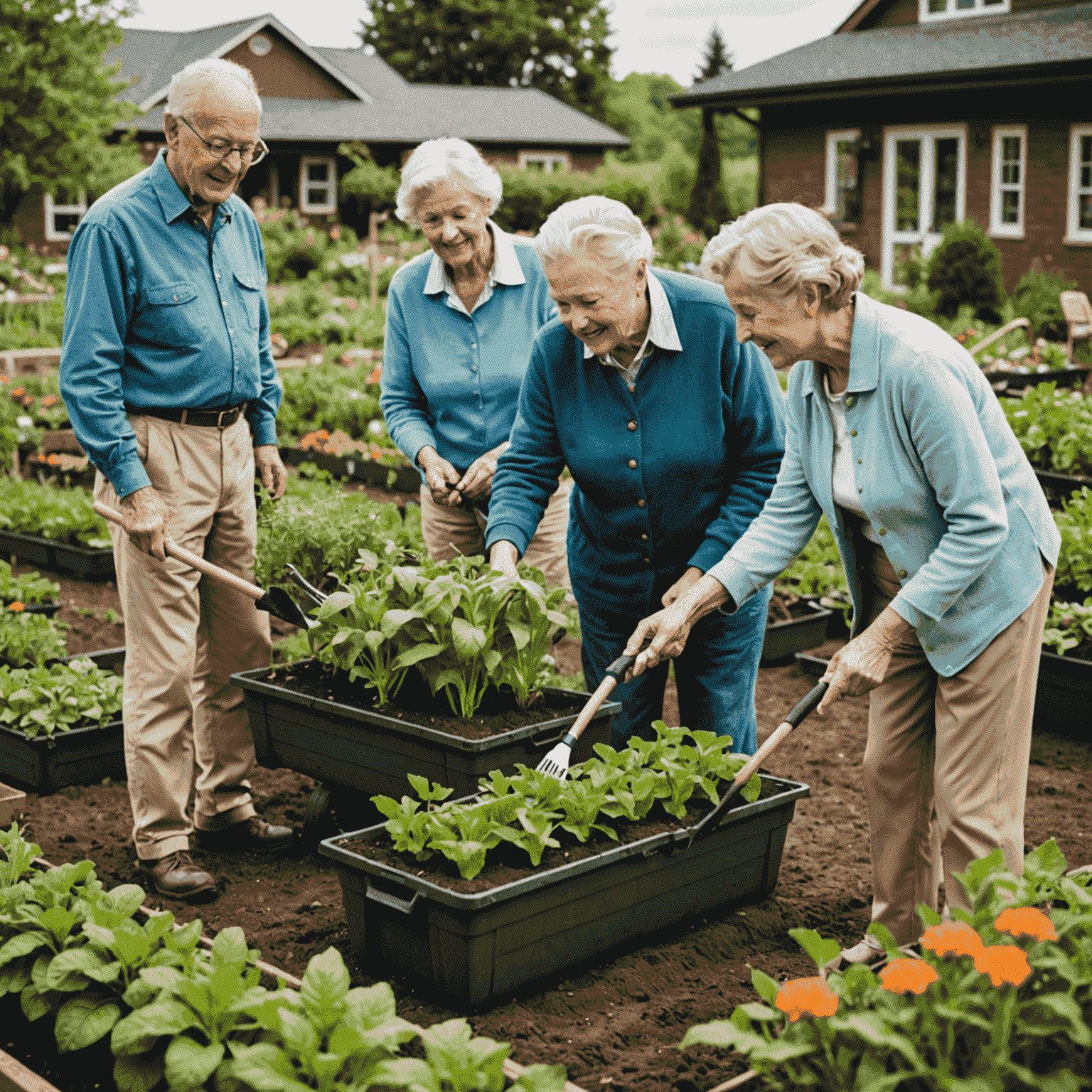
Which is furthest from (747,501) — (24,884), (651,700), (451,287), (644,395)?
(24,884)

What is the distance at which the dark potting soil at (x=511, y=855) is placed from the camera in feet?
9.29

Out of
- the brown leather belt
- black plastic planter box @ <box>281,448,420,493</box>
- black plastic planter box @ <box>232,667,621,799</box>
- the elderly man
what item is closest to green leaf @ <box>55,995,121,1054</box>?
black plastic planter box @ <box>232,667,621,799</box>

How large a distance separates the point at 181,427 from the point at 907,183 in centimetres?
1785

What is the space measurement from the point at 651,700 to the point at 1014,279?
52.1 ft

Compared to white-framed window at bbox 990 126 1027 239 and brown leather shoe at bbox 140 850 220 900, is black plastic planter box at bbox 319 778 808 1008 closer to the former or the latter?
brown leather shoe at bbox 140 850 220 900

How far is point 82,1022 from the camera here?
2.47 metres

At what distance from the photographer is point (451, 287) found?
4098 mm

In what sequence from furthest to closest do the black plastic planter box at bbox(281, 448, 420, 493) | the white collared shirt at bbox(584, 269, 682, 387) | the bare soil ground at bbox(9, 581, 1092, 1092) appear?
the black plastic planter box at bbox(281, 448, 420, 493)
the white collared shirt at bbox(584, 269, 682, 387)
the bare soil ground at bbox(9, 581, 1092, 1092)

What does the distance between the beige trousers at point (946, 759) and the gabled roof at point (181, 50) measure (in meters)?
30.6

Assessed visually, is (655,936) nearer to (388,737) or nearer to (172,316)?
(388,737)

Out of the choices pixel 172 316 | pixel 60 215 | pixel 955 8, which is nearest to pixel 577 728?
pixel 172 316

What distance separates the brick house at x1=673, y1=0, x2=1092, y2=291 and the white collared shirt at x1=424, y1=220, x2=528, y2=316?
1410 centimetres

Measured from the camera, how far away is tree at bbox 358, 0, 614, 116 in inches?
1864

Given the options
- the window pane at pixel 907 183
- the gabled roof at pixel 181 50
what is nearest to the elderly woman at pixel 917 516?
the window pane at pixel 907 183
